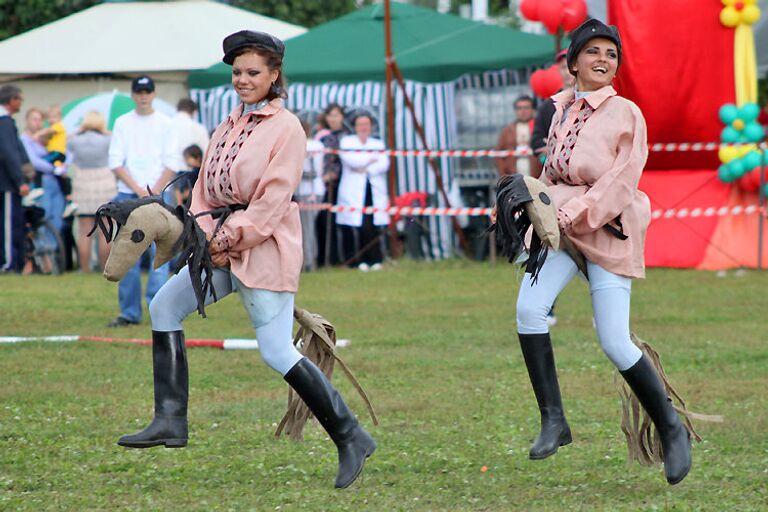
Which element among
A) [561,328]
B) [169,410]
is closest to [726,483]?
[169,410]

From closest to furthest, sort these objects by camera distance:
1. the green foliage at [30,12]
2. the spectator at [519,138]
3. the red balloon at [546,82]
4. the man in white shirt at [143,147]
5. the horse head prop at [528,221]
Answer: the horse head prop at [528,221]
the man in white shirt at [143,147]
the red balloon at [546,82]
the spectator at [519,138]
the green foliage at [30,12]

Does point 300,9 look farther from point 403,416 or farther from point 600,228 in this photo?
point 600,228

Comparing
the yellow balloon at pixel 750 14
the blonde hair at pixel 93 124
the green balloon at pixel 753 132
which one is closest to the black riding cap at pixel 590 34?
the yellow balloon at pixel 750 14

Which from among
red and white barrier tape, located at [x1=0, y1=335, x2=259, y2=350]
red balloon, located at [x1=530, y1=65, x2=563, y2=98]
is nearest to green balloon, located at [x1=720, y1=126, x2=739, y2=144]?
red balloon, located at [x1=530, y1=65, x2=563, y2=98]

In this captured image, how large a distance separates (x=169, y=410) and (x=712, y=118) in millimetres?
10987

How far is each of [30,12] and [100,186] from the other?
11.7 meters

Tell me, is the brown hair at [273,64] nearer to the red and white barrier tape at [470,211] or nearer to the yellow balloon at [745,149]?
the red and white barrier tape at [470,211]

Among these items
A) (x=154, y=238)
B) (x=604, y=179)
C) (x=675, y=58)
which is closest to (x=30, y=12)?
(x=675, y=58)

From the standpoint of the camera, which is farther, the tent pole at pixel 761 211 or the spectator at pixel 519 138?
the spectator at pixel 519 138

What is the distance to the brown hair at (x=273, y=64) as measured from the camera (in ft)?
19.0

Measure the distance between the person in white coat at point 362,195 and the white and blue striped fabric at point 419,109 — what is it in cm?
51

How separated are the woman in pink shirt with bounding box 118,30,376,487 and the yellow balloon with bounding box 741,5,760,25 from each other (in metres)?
10.3

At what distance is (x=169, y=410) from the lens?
5.91m

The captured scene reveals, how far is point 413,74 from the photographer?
59.5 ft
